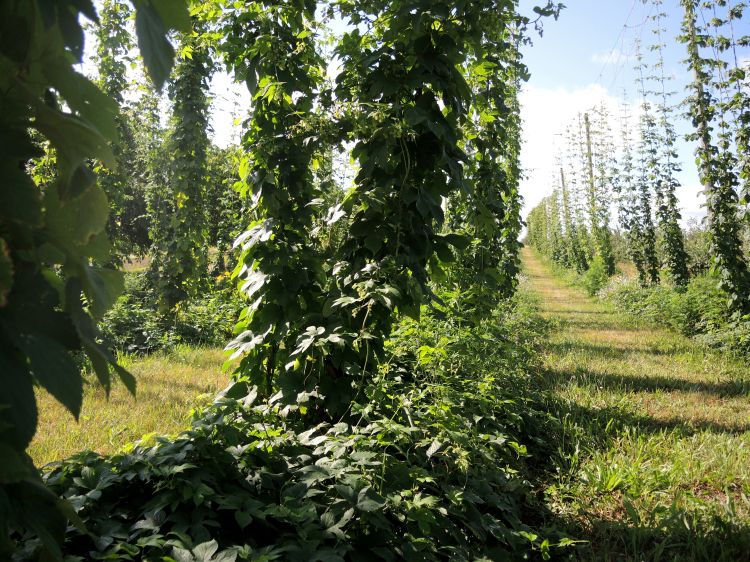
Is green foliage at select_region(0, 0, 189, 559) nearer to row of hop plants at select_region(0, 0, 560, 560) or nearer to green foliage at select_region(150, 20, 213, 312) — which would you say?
row of hop plants at select_region(0, 0, 560, 560)

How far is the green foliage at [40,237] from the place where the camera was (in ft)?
2.08

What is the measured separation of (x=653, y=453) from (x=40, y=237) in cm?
435

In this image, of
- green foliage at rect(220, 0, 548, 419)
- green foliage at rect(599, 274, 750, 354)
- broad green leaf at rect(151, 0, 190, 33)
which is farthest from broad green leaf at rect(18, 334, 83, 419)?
green foliage at rect(599, 274, 750, 354)

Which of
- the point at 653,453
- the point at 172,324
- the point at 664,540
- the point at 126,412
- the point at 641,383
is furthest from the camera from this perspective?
the point at 172,324

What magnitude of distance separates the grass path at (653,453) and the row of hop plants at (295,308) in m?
0.48

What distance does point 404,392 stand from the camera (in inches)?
129

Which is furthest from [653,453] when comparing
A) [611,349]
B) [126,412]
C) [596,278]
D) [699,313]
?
[596,278]

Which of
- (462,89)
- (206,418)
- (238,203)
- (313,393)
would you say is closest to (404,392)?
(313,393)

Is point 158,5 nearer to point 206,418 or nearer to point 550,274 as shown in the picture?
point 206,418

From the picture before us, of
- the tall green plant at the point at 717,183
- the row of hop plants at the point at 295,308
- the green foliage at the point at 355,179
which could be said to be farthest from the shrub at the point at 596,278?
the green foliage at the point at 355,179

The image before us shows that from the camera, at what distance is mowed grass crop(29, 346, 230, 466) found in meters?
3.48

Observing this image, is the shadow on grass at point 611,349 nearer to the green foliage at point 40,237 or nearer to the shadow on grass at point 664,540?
the shadow on grass at point 664,540

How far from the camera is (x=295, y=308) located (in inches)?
123

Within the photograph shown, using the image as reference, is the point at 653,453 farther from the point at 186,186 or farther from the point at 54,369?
the point at 186,186
